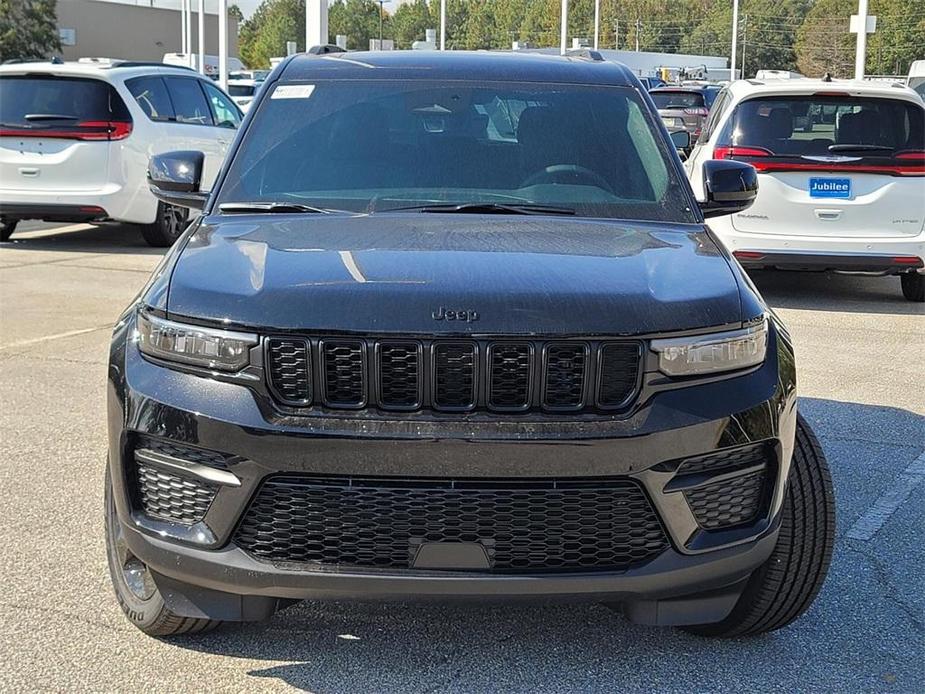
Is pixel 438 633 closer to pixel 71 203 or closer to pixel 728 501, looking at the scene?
pixel 728 501

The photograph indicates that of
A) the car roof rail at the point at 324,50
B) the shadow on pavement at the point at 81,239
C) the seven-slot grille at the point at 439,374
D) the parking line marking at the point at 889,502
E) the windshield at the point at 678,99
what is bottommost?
the shadow on pavement at the point at 81,239

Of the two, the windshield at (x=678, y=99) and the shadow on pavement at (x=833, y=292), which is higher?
the windshield at (x=678, y=99)

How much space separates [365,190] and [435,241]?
27.3 inches

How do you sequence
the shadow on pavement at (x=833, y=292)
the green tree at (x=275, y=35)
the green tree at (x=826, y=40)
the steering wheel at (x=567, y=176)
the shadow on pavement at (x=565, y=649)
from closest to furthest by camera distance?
1. the shadow on pavement at (x=565, y=649)
2. the steering wheel at (x=567, y=176)
3. the shadow on pavement at (x=833, y=292)
4. the green tree at (x=275, y=35)
5. the green tree at (x=826, y=40)

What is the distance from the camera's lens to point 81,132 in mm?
11984

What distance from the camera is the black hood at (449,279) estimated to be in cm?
299

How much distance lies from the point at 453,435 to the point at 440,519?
0.21 m

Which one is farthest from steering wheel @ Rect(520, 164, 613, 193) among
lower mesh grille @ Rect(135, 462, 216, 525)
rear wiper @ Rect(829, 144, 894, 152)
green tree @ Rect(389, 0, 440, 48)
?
green tree @ Rect(389, 0, 440, 48)

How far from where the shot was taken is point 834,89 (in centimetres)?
951

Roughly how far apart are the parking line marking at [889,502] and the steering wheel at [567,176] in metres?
1.59

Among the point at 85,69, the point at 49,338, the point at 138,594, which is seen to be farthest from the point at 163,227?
the point at 138,594

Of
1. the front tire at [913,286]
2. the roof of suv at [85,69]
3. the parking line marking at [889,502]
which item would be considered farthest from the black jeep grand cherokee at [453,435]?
the roof of suv at [85,69]

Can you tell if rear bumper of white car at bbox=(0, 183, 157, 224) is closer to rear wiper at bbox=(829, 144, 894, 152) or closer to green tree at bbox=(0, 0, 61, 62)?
rear wiper at bbox=(829, 144, 894, 152)

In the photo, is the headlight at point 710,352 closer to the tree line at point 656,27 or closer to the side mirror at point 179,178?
the side mirror at point 179,178
